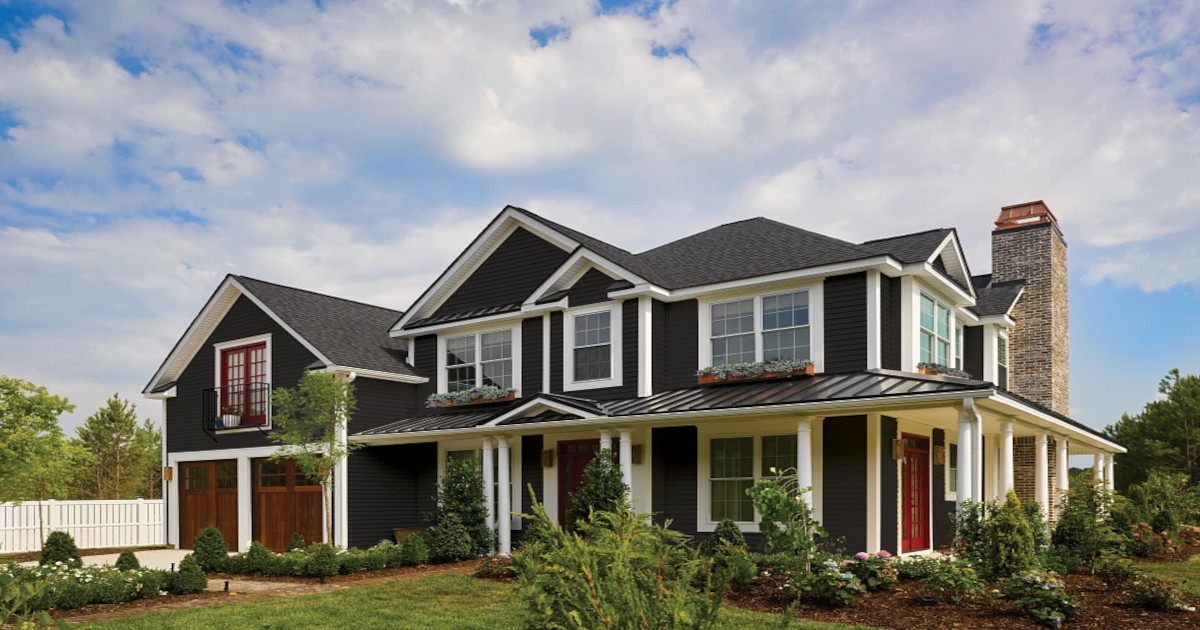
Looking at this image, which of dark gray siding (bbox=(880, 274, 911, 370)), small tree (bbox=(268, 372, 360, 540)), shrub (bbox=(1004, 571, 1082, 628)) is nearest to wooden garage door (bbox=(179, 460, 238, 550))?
A: small tree (bbox=(268, 372, 360, 540))

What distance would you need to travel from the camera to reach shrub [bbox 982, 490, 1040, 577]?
1174cm

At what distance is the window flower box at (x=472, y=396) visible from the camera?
65.1ft

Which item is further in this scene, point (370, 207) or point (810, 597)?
point (370, 207)

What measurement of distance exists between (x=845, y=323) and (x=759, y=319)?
1.66 m

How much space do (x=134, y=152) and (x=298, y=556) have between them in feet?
25.2

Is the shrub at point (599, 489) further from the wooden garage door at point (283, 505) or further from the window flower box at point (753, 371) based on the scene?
the wooden garage door at point (283, 505)

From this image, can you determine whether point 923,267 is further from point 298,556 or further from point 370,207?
point 298,556

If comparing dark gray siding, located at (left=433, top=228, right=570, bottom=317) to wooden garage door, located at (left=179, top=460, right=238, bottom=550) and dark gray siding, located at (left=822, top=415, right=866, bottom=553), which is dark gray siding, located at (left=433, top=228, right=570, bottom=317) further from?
dark gray siding, located at (left=822, top=415, right=866, bottom=553)

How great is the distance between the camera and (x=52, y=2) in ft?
40.5

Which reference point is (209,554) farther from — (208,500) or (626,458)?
(626,458)

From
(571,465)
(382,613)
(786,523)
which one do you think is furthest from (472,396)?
(786,523)

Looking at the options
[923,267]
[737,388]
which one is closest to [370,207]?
[737,388]

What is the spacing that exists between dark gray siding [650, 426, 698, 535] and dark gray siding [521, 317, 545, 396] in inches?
129

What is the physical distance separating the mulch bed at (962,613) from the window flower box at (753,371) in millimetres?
4562
